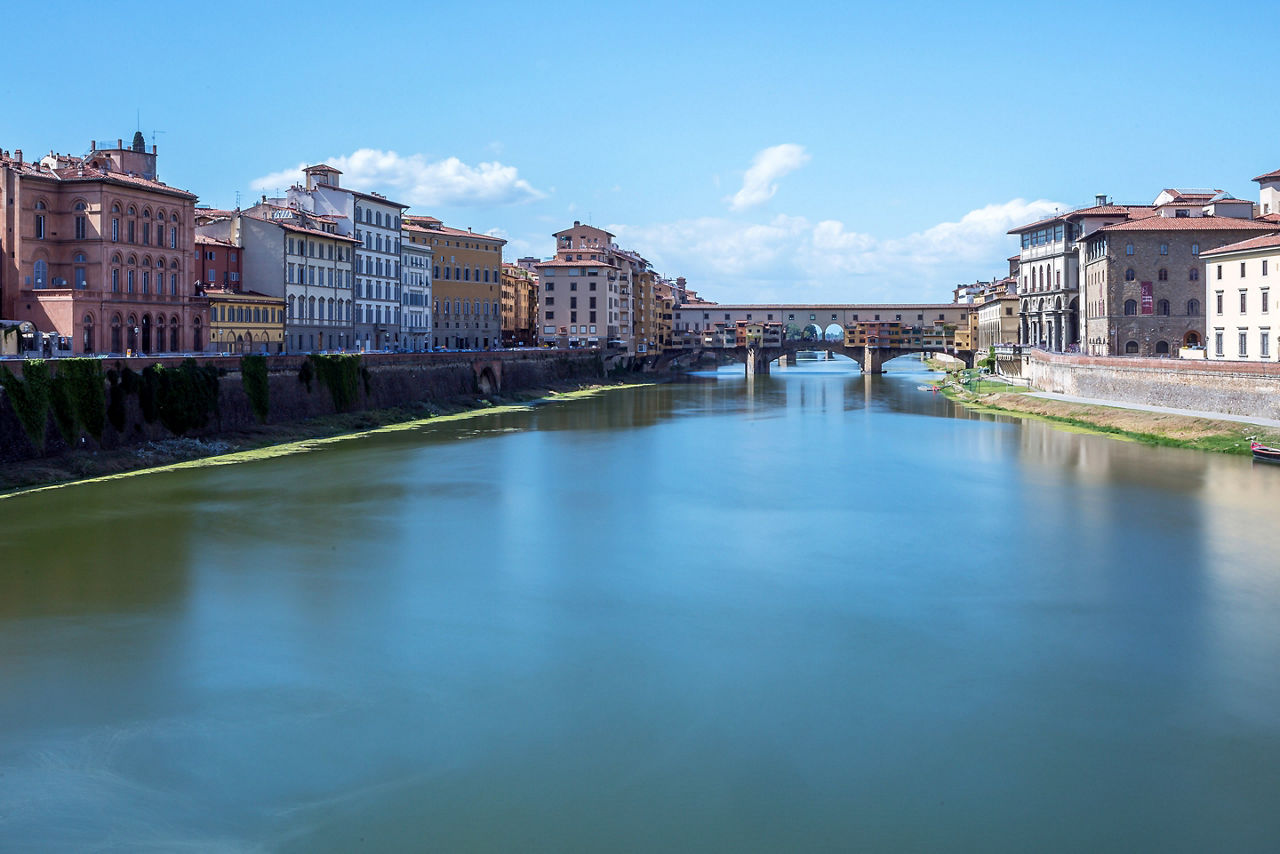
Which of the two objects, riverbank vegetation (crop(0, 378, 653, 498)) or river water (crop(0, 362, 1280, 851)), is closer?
river water (crop(0, 362, 1280, 851))

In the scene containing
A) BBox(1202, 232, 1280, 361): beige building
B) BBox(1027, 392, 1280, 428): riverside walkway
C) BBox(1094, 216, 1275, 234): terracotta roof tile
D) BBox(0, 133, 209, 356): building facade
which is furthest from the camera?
BBox(1094, 216, 1275, 234): terracotta roof tile

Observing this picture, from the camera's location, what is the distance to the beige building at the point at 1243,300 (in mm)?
41406

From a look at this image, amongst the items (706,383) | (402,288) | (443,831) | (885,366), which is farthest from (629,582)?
(885,366)

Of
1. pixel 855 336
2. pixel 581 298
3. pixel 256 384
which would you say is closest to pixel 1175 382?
pixel 256 384

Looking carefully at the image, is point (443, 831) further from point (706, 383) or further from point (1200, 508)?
point (706, 383)

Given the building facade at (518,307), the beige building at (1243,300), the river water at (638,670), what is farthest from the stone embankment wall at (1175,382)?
the building facade at (518,307)

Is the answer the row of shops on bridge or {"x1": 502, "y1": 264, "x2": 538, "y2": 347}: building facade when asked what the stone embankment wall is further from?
the row of shops on bridge

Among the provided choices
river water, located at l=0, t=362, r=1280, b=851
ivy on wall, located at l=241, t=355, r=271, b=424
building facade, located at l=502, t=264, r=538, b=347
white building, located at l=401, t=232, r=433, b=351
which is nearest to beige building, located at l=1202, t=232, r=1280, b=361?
river water, located at l=0, t=362, r=1280, b=851

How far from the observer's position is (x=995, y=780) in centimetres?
1103

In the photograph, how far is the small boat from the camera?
101 ft

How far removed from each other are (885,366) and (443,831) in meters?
128

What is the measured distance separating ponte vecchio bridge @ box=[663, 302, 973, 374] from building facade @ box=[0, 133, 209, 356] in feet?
228

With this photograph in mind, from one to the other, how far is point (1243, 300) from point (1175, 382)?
4.55m

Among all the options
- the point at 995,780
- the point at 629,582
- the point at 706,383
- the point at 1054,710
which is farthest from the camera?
the point at 706,383
